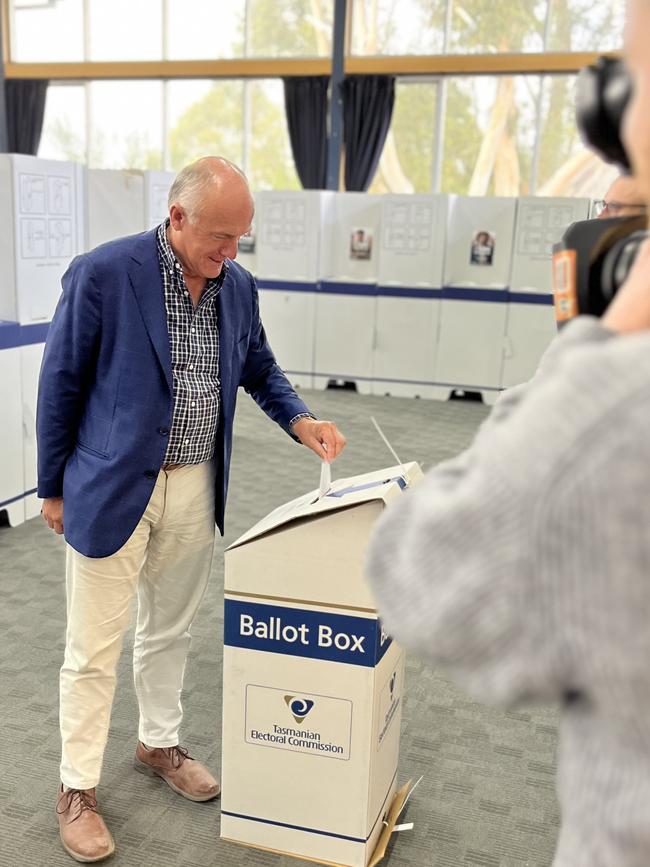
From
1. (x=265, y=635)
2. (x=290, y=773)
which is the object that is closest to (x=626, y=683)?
(x=265, y=635)

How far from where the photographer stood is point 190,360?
6.75 feet

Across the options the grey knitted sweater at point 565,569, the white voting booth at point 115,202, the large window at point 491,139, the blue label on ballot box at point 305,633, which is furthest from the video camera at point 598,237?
the large window at point 491,139

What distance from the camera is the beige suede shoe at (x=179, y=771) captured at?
92.0 inches

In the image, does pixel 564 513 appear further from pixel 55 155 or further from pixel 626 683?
pixel 55 155

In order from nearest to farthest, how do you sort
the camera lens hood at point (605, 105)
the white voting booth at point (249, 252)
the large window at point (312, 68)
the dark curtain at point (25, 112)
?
the camera lens hood at point (605, 105) → the white voting booth at point (249, 252) → the large window at point (312, 68) → the dark curtain at point (25, 112)

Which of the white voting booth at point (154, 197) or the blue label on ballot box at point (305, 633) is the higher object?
the white voting booth at point (154, 197)

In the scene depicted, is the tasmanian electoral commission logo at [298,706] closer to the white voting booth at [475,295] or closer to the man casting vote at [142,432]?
the man casting vote at [142,432]

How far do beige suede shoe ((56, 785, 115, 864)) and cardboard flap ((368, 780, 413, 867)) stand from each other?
2.14ft

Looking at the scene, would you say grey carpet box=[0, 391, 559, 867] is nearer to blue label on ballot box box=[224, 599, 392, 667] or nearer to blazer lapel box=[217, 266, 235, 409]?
blue label on ballot box box=[224, 599, 392, 667]

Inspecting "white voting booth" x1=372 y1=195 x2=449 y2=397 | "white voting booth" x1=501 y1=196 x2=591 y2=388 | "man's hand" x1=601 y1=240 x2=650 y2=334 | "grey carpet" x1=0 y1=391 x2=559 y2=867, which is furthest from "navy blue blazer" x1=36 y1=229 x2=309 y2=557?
"white voting booth" x1=372 y1=195 x2=449 y2=397

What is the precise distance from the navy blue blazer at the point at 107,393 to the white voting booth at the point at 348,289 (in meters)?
6.58

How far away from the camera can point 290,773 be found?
2.04 metres

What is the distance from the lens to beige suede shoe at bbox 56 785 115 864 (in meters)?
2.09

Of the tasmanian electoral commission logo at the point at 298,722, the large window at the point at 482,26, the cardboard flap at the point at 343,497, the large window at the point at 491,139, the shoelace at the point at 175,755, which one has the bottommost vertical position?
the shoelace at the point at 175,755
